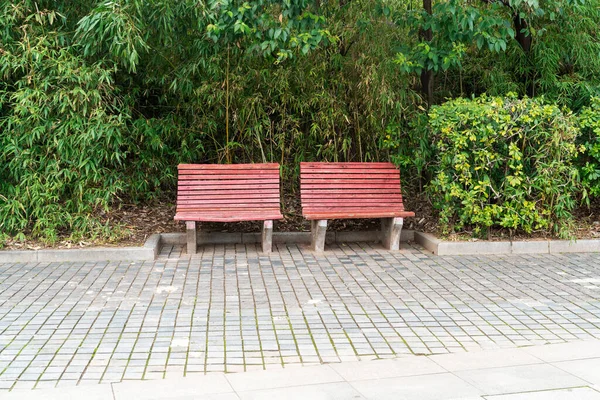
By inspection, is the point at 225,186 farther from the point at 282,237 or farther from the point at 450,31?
the point at 450,31

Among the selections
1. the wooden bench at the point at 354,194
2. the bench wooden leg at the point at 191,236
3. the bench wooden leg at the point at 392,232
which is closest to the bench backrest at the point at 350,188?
the wooden bench at the point at 354,194

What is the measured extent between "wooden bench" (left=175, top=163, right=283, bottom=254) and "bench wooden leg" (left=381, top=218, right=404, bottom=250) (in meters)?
1.29

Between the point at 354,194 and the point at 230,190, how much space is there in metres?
1.46

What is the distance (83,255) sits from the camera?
23.7 ft

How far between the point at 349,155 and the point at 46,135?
3786mm

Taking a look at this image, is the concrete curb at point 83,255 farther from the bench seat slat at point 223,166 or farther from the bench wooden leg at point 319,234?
the bench wooden leg at point 319,234

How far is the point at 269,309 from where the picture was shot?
538 cm

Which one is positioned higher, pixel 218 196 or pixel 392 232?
pixel 218 196

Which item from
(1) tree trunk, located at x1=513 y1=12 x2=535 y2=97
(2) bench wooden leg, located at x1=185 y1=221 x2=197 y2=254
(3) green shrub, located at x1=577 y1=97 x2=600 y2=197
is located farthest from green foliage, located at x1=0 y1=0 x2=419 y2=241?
(3) green shrub, located at x1=577 y1=97 x2=600 y2=197

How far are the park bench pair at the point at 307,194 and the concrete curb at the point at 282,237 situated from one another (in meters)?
0.33

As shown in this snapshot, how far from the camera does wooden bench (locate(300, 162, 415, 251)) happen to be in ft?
25.6

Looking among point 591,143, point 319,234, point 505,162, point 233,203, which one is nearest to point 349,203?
point 319,234

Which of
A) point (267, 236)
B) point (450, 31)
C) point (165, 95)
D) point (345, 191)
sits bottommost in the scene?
point (267, 236)

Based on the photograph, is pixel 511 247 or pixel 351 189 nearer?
pixel 511 247
